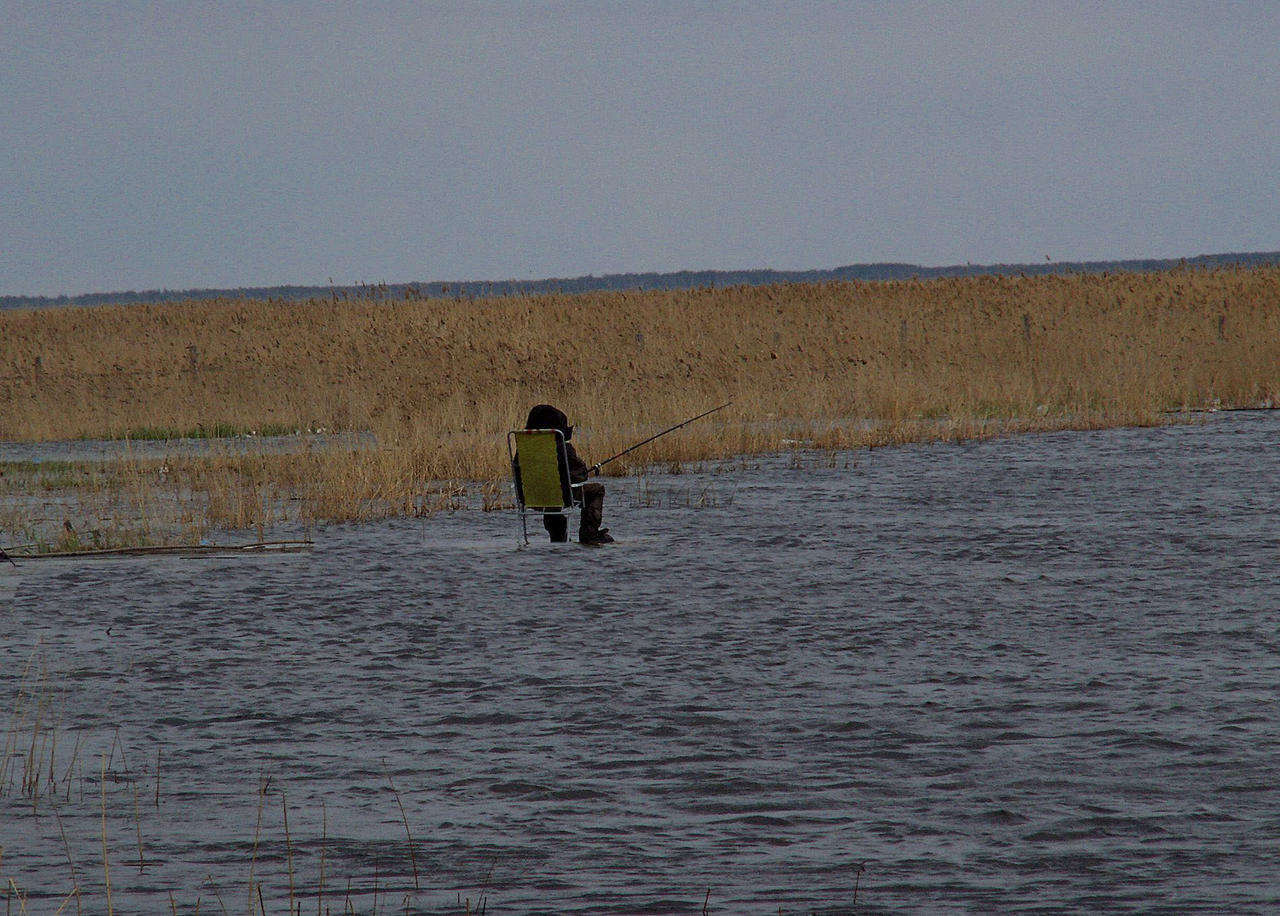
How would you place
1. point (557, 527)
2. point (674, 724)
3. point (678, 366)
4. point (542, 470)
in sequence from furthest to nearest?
point (678, 366)
point (557, 527)
point (542, 470)
point (674, 724)

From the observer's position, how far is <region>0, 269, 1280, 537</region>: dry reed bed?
908 inches

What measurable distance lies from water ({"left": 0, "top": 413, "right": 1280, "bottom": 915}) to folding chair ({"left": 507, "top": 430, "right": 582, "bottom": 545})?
473 millimetres

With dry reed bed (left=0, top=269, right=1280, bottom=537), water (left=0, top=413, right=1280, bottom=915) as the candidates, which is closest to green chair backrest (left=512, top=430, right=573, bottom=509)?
water (left=0, top=413, right=1280, bottom=915)

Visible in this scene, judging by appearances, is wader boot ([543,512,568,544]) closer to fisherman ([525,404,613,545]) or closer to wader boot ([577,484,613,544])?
fisherman ([525,404,613,545])

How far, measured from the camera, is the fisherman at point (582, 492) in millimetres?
12984

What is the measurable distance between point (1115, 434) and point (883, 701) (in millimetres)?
17565

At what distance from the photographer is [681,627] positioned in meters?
9.98

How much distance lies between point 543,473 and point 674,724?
19.2 ft

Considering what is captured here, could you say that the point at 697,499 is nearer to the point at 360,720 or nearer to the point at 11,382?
the point at 360,720

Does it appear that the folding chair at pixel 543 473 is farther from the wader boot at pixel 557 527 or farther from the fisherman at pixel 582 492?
the wader boot at pixel 557 527

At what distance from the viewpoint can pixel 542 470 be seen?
13102 mm

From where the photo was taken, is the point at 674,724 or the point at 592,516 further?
the point at 592,516

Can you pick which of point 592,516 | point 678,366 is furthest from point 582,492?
point 678,366

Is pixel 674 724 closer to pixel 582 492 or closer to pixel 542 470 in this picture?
pixel 542 470
